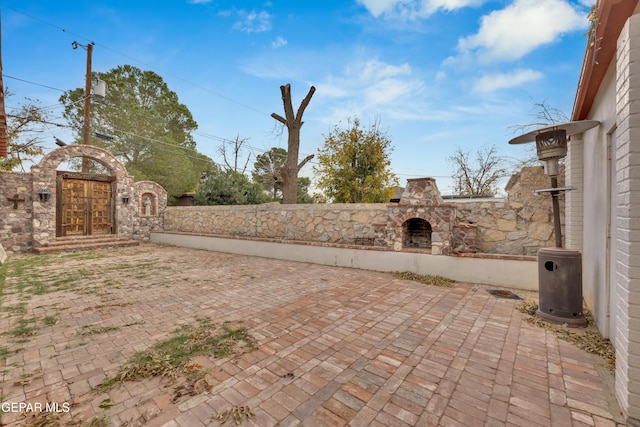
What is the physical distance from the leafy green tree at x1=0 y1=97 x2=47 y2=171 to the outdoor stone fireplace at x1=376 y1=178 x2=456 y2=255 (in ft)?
55.7

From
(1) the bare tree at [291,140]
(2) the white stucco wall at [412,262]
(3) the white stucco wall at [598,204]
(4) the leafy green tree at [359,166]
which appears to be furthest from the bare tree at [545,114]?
(1) the bare tree at [291,140]

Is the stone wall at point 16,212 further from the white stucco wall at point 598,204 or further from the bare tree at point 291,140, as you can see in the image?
the white stucco wall at point 598,204

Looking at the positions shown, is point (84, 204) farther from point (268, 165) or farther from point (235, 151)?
point (268, 165)

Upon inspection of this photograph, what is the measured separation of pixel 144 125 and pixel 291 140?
1172cm

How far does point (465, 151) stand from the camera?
20.0 meters

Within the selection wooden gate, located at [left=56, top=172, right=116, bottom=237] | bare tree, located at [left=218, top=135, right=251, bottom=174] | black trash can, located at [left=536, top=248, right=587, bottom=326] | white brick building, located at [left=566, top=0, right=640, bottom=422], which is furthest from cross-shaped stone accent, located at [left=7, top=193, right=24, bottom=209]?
black trash can, located at [left=536, top=248, right=587, bottom=326]

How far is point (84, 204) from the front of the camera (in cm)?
1074

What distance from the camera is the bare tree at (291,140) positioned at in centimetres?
1063

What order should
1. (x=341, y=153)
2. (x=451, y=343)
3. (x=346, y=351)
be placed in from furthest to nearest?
(x=341, y=153)
(x=451, y=343)
(x=346, y=351)

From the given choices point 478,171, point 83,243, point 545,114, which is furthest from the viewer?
point 478,171

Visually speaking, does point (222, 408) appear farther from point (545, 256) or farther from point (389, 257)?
point (389, 257)

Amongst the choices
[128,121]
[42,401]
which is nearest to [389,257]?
[42,401]

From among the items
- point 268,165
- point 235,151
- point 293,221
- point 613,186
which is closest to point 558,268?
point 613,186

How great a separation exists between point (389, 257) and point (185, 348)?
187 inches
